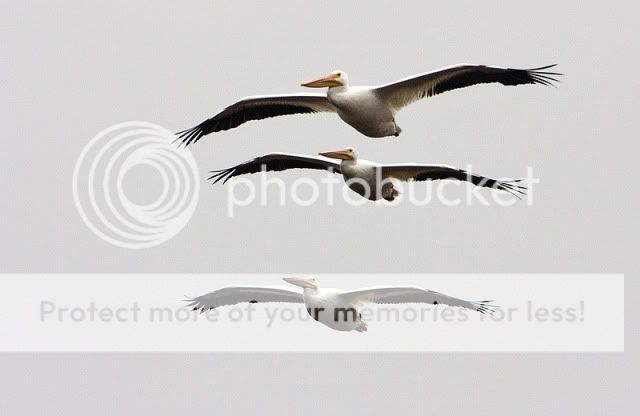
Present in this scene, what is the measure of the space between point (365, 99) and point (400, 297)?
8.01 feet

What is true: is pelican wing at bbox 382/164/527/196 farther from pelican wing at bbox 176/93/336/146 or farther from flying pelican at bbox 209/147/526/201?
pelican wing at bbox 176/93/336/146

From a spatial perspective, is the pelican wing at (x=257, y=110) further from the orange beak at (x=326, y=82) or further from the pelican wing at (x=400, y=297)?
the pelican wing at (x=400, y=297)

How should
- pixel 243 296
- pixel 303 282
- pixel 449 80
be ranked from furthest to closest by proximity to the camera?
pixel 243 296, pixel 303 282, pixel 449 80

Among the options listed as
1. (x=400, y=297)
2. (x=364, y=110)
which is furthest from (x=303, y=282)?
(x=364, y=110)

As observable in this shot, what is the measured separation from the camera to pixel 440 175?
2322 cm

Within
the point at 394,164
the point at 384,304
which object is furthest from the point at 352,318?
the point at 394,164

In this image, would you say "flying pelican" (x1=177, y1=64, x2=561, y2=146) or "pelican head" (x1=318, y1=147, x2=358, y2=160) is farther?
"pelican head" (x1=318, y1=147, x2=358, y2=160)

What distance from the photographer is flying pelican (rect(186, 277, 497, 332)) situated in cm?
2312

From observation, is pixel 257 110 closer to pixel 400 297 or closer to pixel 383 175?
pixel 383 175

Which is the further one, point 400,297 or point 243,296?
point 243,296

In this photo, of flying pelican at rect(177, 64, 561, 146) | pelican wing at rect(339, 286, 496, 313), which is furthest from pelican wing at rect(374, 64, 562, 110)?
pelican wing at rect(339, 286, 496, 313)

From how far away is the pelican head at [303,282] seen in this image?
23.9 m

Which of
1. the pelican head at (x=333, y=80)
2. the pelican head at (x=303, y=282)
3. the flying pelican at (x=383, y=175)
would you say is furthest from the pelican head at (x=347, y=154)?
the pelican head at (x=303, y=282)

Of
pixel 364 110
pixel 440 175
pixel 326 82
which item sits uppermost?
pixel 326 82
